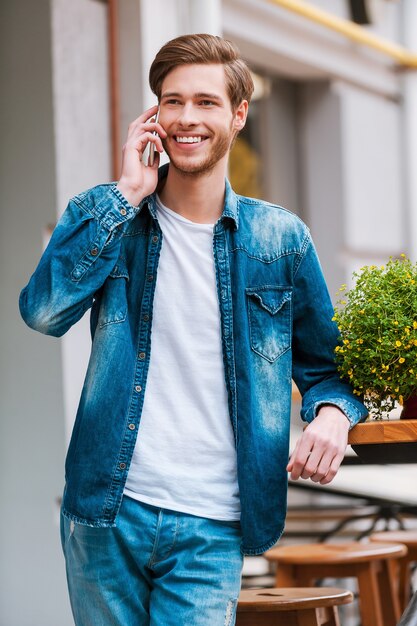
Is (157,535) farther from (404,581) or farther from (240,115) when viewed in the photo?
(404,581)

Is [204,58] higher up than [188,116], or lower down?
higher up

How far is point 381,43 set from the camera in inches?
322

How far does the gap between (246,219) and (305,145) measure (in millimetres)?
5828

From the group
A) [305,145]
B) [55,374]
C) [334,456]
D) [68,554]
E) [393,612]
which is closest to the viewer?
[334,456]

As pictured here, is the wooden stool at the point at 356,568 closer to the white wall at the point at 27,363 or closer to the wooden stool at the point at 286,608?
the wooden stool at the point at 286,608

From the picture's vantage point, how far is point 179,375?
2.24 meters

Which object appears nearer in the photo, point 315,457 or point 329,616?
point 315,457

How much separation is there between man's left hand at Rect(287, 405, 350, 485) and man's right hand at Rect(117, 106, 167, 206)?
54 cm

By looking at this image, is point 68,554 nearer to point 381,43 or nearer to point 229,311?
point 229,311

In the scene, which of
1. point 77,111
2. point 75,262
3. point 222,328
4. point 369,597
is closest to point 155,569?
point 222,328

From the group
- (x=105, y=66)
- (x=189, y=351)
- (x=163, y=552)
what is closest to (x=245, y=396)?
(x=189, y=351)

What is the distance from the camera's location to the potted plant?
2215 mm

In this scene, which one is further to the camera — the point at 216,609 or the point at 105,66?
the point at 105,66

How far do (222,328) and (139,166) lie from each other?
346mm
